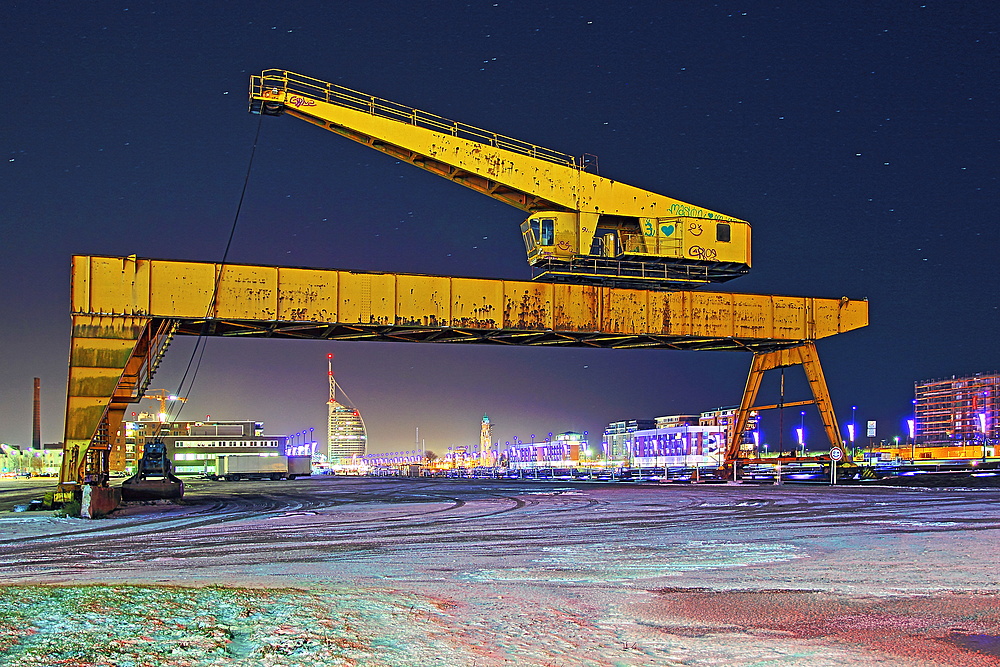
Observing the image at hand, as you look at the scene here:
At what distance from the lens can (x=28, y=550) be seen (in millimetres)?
13570

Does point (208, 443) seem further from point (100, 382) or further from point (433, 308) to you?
point (100, 382)

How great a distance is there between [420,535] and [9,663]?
Result: 977 cm

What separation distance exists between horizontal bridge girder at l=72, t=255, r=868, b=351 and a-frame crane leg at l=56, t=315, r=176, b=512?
577 millimetres

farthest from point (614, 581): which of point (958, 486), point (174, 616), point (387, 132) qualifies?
point (958, 486)

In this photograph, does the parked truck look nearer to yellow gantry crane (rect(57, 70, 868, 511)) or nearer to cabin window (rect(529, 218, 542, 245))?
yellow gantry crane (rect(57, 70, 868, 511))

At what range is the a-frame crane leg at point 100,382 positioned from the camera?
2648 cm

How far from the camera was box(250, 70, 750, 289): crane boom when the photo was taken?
32094 mm

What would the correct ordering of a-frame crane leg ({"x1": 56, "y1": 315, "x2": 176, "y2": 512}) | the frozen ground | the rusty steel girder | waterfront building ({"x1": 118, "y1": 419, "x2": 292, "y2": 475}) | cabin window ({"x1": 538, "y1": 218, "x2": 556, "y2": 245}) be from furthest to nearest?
waterfront building ({"x1": 118, "y1": 419, "x2": 292, "y2": 475})
cabin window ({"x1": 538, "y1": 218, "x2": 556, "y2": 245})
the rusty steel girder
a-frame crane leg ({"x1": 56, "y1": 315, "x2": 176, "y2": 512})
the frozen ground

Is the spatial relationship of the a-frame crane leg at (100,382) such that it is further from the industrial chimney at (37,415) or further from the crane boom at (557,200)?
the industrial chimney at (37,415)

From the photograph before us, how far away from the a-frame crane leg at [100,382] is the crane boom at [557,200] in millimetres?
9328

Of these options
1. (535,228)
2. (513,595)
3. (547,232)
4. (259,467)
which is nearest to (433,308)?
(535,228)

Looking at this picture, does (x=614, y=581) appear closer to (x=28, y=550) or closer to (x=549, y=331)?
(x=28, y=550)

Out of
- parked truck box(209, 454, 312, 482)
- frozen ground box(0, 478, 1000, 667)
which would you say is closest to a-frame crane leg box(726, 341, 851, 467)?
frozen ground box(0, 478, 1000, 667)

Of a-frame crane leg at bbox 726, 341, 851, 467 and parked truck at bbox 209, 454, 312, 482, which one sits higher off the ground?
a-frame crane leg at bbox 726, 341, 851, 467
